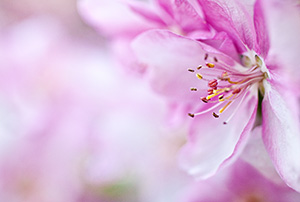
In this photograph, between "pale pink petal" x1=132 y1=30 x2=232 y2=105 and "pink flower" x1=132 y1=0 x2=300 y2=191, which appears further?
"pale pink petal" x1=132 y1=30 x2=232 y2=105

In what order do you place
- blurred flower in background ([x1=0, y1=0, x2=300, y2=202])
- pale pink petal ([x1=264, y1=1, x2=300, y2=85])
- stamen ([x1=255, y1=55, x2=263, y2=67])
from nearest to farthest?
pale pink petal ([x1=264, y1=1, x2=300, y2=85]) < stamen ([x1=255, y1=55, x2=263, y2=67]) < blurred flower in background ([x1=0, y1=0, x2=300, y2=202])

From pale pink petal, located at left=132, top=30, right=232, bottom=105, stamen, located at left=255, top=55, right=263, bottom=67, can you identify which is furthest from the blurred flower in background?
stamen, located at left=255, top=55, right=263, bottom=67

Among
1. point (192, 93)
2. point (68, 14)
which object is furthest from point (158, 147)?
point (68, 14)

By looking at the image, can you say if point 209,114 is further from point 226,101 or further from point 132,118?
point 132,118

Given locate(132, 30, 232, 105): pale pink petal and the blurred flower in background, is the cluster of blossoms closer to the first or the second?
locate(132, 30, 232, 105): pale pink petal

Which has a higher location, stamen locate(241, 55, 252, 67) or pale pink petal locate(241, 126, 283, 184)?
stamen locate(241, 55, 252, 67)

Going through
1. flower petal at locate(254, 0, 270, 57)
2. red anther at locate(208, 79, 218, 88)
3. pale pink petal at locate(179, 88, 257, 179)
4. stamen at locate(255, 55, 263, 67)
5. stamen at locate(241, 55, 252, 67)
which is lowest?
pale pink petal at locate(179, 88, 257, 179)

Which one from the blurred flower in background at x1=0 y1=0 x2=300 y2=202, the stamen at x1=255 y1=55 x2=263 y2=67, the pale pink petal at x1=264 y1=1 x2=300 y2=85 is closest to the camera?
the pale pink petal at x1=264 y1=1 x2=300 y2=85

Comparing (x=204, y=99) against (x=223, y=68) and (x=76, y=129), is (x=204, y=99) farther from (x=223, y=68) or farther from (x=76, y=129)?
(x=76, y=129)

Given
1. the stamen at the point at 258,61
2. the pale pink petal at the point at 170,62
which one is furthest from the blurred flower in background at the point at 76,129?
the stamen at the point at 258,61

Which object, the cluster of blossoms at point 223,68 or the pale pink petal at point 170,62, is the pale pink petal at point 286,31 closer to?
the cluster of blossoms at point 223,68
